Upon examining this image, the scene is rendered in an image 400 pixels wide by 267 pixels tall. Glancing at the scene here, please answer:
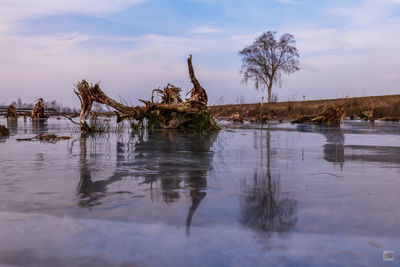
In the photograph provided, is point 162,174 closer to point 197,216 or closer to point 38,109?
point 197,216

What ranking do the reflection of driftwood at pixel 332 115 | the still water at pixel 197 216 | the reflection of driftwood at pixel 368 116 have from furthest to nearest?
the reflection of driftwood at pixel 368 116 < the reflection of driftwood at pixel 332 115 < the still water at pixel 197 216

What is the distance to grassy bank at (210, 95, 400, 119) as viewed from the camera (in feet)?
80.9

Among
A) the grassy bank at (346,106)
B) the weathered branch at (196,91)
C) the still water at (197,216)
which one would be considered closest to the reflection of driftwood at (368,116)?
the grassy bank at (346,106)

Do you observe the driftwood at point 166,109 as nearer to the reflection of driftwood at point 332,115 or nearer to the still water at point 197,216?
the still water at point 197,216

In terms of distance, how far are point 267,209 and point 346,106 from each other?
1114 inches

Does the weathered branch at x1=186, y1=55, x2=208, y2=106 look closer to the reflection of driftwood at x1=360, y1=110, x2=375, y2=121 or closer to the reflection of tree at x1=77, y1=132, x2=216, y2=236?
the reflection of tree at x1=77, y1=132, x2=216, y2=236

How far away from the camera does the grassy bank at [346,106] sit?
24.7 meters

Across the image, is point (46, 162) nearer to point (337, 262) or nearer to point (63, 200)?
point (63, 200)

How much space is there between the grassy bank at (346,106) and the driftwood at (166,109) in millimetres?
14634

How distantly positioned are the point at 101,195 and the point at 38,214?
47cm

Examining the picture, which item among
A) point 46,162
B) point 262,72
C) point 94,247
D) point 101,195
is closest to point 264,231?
point 94,247

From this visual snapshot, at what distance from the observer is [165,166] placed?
347 centimetres

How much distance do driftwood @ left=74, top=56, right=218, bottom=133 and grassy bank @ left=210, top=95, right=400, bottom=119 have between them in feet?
48.0

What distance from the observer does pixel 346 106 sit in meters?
27.8
